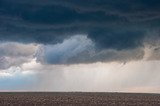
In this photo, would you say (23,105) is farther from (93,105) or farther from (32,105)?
(93,105)

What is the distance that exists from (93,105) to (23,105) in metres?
15.6

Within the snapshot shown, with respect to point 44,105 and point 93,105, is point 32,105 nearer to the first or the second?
point 44,105

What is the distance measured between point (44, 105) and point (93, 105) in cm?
1098

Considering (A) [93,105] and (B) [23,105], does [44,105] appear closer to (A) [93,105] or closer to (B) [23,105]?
(B) [23,105]

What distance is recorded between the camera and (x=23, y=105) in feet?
266

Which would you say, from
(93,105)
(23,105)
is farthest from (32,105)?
(93,105)

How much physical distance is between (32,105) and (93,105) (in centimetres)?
1362

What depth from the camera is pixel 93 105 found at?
271 ft

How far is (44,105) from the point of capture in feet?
267

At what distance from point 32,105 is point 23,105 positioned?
6.49 ft

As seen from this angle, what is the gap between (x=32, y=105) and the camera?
81438mm

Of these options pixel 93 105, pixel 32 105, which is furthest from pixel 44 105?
pixel 93 105
